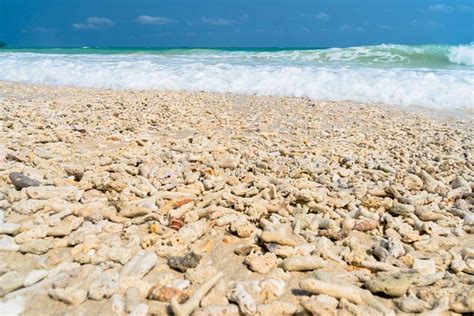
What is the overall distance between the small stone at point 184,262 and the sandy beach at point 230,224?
0.04ft

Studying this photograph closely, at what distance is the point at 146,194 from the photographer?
10.3ft

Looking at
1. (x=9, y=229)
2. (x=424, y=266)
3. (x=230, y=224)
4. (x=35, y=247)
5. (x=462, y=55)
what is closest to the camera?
(x=424, y=266)

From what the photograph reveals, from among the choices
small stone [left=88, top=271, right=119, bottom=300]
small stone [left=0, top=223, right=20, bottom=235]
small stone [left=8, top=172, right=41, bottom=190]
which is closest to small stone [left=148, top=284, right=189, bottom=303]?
small stone [left=88, top=271, right=119, bottom=300]

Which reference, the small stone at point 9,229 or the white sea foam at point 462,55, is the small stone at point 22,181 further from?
the white sea foam at point 462,55

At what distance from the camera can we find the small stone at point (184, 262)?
225 centimetres

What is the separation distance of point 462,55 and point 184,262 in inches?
725

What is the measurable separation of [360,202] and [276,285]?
49.2 inches

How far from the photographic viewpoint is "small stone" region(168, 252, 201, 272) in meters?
2.25

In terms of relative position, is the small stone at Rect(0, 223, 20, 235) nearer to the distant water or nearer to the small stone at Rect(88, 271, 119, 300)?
the small stone at Rect(88, 271, 119, 300)

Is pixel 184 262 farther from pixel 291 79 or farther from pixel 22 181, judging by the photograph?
pixel 291 79

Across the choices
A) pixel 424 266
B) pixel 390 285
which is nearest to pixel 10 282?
pixel 390 285

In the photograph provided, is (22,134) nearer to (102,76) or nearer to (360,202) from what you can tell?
(360,202)

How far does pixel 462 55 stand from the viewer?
1744 cm

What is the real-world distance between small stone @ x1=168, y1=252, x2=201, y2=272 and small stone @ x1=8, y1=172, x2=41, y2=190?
1.45 metres
